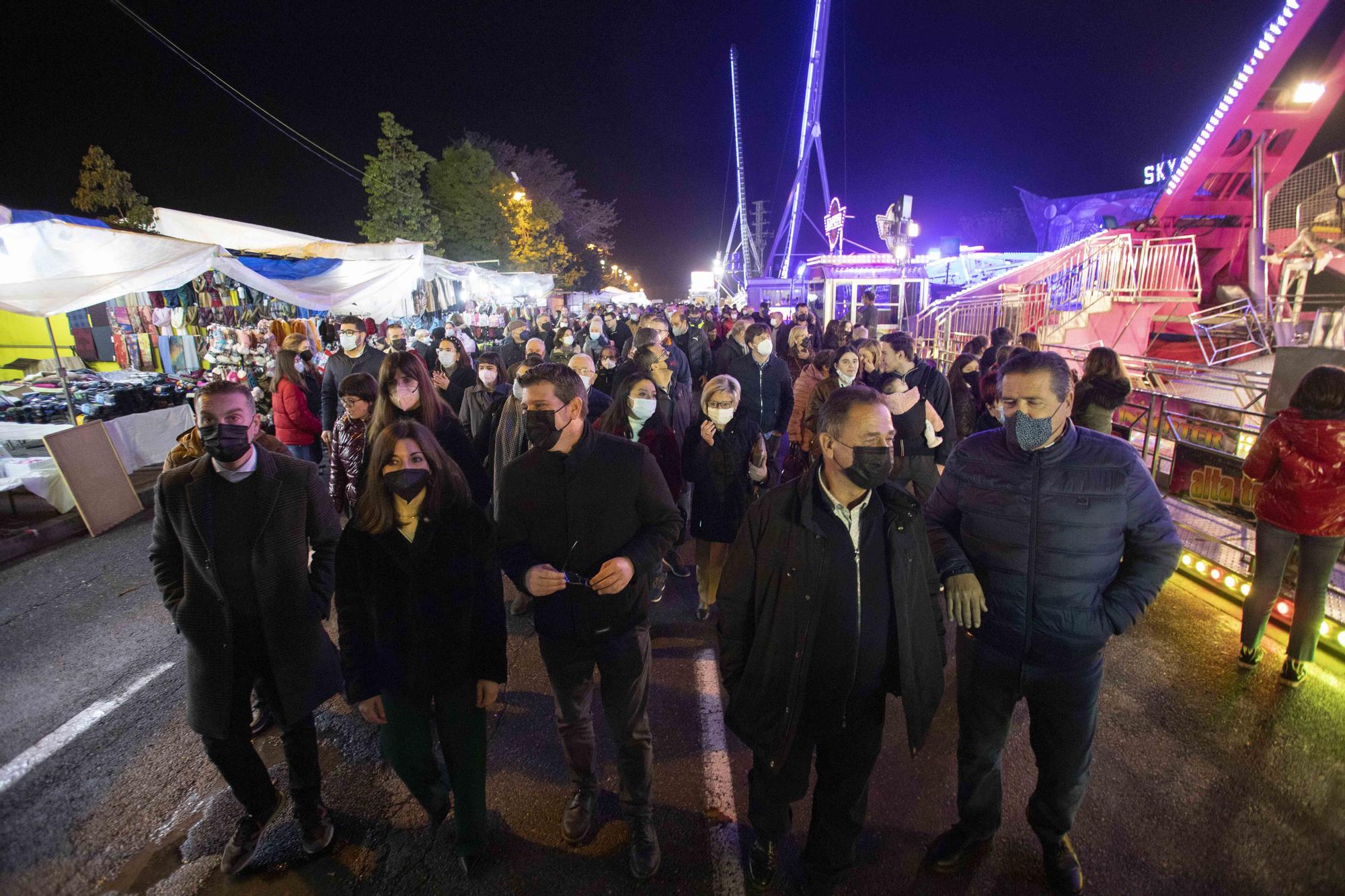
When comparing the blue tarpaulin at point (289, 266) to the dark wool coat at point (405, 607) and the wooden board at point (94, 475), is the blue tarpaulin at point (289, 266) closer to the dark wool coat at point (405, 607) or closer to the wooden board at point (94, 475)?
the wooden board at point (94, 475)

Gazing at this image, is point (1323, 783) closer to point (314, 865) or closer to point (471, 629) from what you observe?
point (471, 629)

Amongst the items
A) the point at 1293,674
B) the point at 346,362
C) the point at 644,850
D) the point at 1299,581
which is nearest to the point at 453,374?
the point at 346,362

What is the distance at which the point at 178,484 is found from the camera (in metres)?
2.50

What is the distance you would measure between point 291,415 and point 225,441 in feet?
13.7

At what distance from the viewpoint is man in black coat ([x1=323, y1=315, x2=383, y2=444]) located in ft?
19.4

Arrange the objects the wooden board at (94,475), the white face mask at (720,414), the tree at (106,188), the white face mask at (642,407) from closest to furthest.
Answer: the white face mask at (720,414), the white face mask at (642,407), the wooden board at (94,475), the tree at (106,188)

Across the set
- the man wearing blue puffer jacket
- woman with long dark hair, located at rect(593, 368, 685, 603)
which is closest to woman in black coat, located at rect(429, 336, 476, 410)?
woman with long dark hair, located at rect(593, 368, 685, 603)

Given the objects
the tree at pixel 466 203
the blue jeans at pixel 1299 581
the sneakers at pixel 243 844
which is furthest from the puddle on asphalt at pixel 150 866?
the tree at pixel 466 203

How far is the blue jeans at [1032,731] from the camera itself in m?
2.33

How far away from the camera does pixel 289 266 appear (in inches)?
389

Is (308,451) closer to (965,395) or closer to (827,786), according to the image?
(827,786)

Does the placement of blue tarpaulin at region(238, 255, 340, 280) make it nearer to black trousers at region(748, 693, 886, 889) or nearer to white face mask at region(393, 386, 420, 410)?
white face mask at region(393, 386, 420, 410)

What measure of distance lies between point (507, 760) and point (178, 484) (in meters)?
2.10

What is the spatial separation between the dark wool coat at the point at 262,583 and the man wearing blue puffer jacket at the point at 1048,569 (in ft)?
8.59
